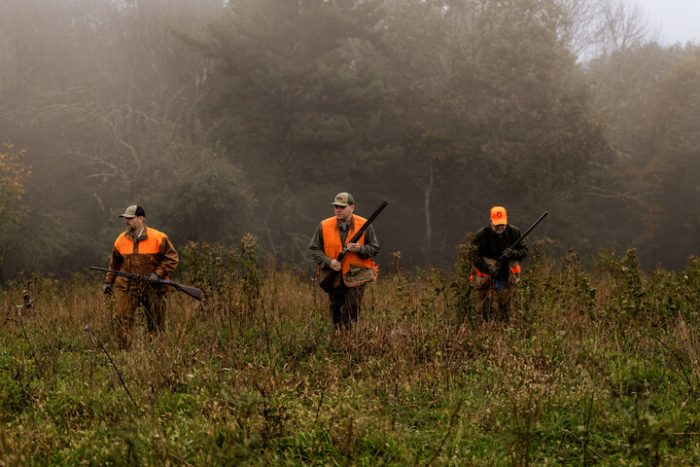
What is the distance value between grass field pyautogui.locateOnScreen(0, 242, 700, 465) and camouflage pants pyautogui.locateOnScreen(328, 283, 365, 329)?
227mm

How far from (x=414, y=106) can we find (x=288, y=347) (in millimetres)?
20567

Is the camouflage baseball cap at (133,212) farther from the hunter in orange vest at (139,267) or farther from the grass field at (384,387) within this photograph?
the grass field at (384,387)

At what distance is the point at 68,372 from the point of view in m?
5.97

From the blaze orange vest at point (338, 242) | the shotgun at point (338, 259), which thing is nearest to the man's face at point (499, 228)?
the shotgun at point (338, 259)

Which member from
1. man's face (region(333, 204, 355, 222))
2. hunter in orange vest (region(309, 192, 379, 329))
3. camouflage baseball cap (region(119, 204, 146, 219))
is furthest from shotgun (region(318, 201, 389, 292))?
camouflage baseball cap (region(119, 204, 146, 219))

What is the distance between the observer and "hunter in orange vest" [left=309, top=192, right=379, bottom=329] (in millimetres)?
7121

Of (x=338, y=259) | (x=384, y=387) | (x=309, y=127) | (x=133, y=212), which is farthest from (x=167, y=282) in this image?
A: (x=309, y=127)

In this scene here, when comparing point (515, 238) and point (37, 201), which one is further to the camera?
point (37, 201)

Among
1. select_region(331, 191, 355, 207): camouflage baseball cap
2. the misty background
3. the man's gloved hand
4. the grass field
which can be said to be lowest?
the grass field

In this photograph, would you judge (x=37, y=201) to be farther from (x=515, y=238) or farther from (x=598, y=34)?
(x=598, y=34)

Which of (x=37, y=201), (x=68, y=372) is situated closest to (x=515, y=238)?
(x=68, y=372)

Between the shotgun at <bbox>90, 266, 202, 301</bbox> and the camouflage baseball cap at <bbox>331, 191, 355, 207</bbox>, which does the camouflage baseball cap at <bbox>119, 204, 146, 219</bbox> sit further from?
the camouflage baseball cap at <bbox>331, 191, 355, 207</bbox>

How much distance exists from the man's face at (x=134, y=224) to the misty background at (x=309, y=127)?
12.5 m

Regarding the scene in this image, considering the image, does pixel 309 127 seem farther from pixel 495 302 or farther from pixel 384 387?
pixel 384 387
